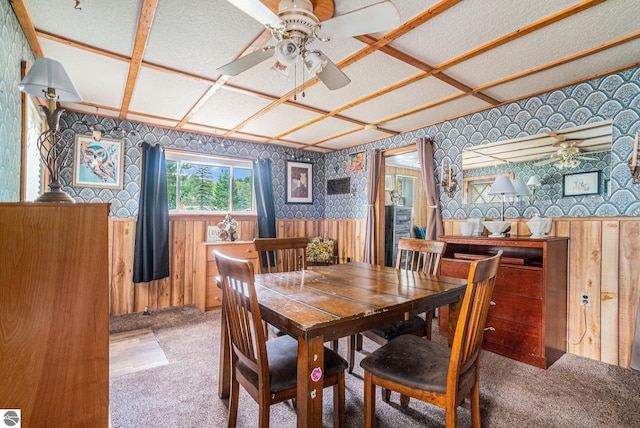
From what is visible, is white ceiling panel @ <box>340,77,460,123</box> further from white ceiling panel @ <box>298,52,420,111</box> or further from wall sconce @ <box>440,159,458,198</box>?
wall sconce @ <box>440,159,458,198</box>

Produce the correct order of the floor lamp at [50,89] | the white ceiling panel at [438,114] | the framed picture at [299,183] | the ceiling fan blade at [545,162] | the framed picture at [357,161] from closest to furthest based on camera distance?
the floor lamp at [50,89] < the ceiling fan blade at [545,162] < the white ceiling panel at [438,114] < the framed picture at [357,161] < the framed picture at [299,183]

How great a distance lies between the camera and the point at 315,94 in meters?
2.88

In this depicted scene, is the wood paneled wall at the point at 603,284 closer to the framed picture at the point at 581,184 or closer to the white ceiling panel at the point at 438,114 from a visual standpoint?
the framed picture at the point at 581,184

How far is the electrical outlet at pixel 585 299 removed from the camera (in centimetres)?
259

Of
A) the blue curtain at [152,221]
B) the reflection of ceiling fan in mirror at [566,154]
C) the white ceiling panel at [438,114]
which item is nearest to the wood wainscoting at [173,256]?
the blue curtain at [152,221]

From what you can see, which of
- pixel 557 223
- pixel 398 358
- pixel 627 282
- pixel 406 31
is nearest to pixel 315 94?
pixel 406 31

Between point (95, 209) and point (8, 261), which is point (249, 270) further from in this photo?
point (8, 261)

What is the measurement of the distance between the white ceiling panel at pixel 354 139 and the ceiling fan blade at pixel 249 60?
2567 millimetres

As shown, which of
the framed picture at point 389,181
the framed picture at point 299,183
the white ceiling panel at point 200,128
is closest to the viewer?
the white ceiling panel at point 200,128

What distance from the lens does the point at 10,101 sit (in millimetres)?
1749

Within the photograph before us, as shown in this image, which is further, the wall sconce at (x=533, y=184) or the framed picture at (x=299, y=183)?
the framed picture at (x=299, y=183)

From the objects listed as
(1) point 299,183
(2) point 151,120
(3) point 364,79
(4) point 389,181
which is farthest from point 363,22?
(4) point 389,181

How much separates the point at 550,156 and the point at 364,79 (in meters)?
1.98

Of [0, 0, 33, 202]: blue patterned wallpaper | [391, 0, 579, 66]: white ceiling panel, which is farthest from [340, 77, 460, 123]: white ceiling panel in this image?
[0, 0, 33, 202]: blue patterned wallpaper
